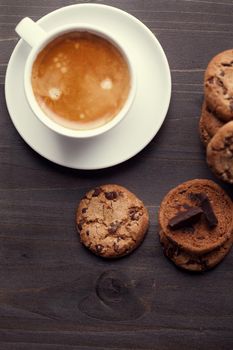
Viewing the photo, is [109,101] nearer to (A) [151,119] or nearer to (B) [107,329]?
(A) [151,119]

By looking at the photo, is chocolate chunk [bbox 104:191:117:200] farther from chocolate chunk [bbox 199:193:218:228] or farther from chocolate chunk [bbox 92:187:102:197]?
chocolate chunk [bbox 199:193:218:228]

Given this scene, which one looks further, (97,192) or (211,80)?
(97,192)

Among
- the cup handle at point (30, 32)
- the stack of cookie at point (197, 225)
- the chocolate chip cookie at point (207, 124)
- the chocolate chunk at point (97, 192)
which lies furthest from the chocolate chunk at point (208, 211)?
the cup handle at point (30, 32)

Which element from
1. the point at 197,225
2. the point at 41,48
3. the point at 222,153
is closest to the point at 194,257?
the point at 197,225

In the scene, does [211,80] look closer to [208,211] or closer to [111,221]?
[208,211]

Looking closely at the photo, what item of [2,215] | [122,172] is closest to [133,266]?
[122,172]
